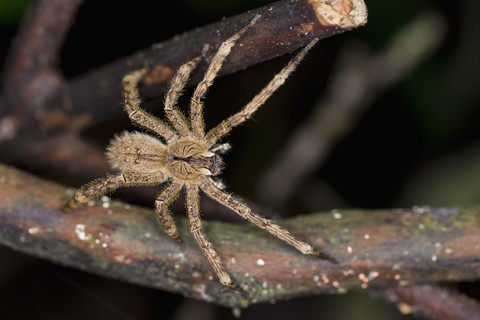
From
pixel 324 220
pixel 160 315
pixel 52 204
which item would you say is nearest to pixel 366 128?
pixel 324 220

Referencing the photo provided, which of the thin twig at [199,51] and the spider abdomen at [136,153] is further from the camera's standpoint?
the spider abdomen at [136,153]

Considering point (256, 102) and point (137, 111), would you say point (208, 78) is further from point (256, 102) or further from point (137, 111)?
point (137, 111)

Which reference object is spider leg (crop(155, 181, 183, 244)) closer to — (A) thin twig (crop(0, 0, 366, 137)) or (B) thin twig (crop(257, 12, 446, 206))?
(A) thin twig (crop(0, 0, 366, 137))

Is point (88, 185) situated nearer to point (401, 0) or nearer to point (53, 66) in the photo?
point (53, 66)

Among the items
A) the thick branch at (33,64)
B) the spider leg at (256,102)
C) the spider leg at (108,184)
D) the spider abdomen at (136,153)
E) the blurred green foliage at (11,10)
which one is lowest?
the spider leg at (108,184)

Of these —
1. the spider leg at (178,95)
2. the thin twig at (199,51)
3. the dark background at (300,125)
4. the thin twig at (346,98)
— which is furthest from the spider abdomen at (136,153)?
the thin twig at (346,98)

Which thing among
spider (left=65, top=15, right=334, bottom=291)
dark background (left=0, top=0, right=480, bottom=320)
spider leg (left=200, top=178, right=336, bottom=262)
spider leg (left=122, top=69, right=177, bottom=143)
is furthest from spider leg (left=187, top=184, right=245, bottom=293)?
dark background (left=0, top=0, right=480, bottom=320)

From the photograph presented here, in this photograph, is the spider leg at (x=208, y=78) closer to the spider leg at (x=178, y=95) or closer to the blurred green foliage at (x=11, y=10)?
the spider leg at (x=178, y=95)

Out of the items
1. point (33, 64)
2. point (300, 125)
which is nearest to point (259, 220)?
point (300, 125)
